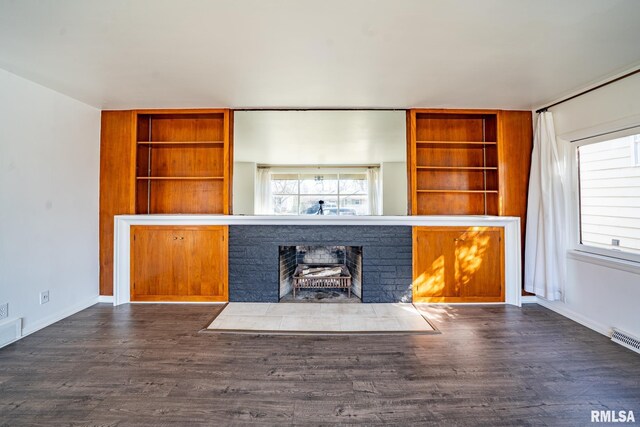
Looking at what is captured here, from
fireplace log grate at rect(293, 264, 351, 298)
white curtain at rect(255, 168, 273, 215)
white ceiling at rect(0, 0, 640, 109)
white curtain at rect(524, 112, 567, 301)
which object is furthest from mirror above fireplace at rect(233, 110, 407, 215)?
white curtain at rect(524, 112, 567, 301)

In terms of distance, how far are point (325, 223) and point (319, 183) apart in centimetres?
61

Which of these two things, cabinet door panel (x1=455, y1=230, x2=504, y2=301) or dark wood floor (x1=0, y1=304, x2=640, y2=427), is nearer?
dark wood floor (x1=0, y1=304, x2=640, y2=427)

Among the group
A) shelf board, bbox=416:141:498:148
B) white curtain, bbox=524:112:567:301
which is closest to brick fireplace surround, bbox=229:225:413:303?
shelf board, bbox=416:141:498:148

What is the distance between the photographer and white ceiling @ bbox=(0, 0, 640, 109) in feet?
5.70

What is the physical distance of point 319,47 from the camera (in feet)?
7.02

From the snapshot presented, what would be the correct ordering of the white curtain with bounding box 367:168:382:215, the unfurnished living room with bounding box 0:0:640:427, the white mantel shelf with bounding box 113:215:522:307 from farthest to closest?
the white curtain with bounding box 367:168:382:215 → the white mantel shelf with bounding box 113:215:522:307 → the unfurnished living room with bounding box 0:0:640:427

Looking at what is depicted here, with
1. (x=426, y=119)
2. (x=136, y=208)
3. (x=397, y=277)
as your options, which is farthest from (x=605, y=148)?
(x=136, y=208)

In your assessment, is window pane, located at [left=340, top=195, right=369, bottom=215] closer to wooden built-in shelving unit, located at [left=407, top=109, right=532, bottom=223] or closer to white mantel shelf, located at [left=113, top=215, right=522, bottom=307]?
white mantel shelf, located at [left=113, top=215, right=522, bottom=307]

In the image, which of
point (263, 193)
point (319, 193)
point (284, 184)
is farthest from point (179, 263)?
point (319, 193)

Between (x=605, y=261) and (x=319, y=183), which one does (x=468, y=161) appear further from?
(x=319, y=183)

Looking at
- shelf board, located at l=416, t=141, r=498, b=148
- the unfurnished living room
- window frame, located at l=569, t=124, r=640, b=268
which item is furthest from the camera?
shelf board, located at l=416, t=141, r=498, b=148

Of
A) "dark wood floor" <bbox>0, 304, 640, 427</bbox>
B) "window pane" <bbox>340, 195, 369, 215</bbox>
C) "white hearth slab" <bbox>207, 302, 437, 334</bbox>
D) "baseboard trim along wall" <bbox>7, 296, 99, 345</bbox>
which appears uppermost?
"window pane" <bbox>340, 195, 369, 215</bbox>

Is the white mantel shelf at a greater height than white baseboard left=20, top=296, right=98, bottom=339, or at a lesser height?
greater

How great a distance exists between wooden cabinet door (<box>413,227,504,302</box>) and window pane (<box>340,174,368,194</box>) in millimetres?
909
